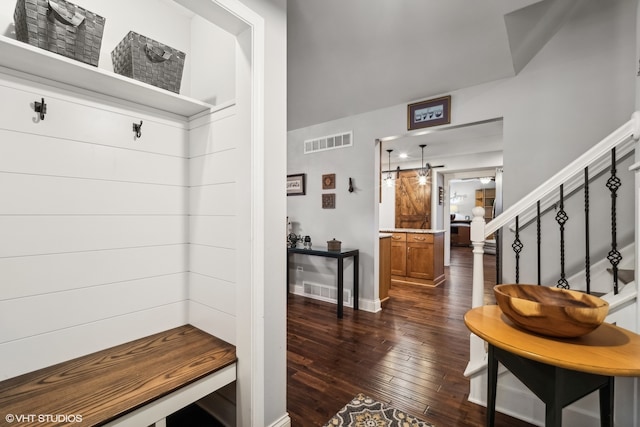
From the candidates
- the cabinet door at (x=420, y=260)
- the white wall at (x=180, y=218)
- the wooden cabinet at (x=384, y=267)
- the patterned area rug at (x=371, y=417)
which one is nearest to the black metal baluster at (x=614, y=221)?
the patterned area rug at (x=371, y=417)

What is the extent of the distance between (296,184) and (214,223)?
268 centimetres

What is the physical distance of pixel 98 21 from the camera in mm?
1227

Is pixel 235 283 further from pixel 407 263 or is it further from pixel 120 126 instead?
pixel 407 263

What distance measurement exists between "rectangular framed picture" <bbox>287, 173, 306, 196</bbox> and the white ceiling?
1.30 meters

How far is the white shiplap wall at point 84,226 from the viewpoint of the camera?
47.3 inches

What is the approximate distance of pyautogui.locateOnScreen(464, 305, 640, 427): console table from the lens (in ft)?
2.90

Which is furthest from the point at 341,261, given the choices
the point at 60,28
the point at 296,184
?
the point at 60,28

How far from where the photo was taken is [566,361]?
89 cm

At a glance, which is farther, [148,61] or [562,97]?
[562,97]

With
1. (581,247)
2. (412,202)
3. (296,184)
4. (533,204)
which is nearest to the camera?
(533,204)

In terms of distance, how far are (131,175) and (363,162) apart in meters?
2.62

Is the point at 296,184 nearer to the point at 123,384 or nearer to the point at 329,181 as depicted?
the point at 329,181

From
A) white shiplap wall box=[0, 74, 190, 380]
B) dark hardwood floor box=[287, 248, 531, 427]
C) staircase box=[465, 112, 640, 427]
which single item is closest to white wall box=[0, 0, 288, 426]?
white shiplap wall box=[0, 74, 190, 380]

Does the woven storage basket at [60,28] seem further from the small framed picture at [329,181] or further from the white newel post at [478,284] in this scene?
the small framed picture at [329,181]
